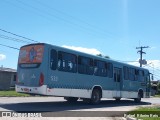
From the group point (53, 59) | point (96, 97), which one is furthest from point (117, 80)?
point (53, 59)

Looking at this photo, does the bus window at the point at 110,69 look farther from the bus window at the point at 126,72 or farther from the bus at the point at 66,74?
the bus window at the point at 126,72

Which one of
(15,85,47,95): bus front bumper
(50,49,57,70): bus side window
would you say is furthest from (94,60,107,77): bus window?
(15,85,47,95): bus front bumper

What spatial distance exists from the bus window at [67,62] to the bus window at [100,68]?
255 cm

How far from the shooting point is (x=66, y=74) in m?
17.6

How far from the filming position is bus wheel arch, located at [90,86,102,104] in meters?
20.2

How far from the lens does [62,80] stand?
1720cm

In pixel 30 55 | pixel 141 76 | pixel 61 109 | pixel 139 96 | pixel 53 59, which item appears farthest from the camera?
pixel 141 76

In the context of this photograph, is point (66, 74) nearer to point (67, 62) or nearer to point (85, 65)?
point (67, 62)

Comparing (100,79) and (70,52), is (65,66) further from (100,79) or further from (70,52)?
(100,79)

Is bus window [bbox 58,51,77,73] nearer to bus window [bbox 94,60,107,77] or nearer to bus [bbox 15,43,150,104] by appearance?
bus [bbox 15,43,150,104]

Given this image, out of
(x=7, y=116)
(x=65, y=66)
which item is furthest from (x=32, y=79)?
(x=7, y=116)

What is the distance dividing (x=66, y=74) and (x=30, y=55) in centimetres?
223

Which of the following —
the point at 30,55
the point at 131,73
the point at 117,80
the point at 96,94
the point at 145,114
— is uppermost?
the point at 30,55

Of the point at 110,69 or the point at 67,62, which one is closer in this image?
the point at 67,62
